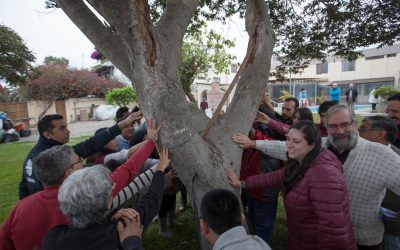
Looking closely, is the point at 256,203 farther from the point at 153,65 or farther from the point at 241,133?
the point at 153,65

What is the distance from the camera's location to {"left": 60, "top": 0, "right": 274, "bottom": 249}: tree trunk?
2627 mm

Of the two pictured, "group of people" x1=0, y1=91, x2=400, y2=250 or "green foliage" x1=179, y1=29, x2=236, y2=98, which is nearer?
"group of people" x1=0, y1=91, x2=400, y2=250

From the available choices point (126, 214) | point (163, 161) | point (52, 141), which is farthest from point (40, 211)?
point (52, 141)

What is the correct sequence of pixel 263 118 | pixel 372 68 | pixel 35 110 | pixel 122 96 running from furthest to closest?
pixel 372 68, pixel 35 110, pixel 122 96, pixel 263 118

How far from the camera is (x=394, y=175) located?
2.23 m

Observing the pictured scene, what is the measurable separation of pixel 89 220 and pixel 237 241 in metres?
0.85

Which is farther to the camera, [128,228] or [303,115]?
[303,115]

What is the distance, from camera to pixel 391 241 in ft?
8.27

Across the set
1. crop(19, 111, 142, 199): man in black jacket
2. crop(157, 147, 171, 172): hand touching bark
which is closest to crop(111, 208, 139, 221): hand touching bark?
crop(157, 147, 171, 172): hand touching bark

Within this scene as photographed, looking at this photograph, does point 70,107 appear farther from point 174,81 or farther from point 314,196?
point 314,196

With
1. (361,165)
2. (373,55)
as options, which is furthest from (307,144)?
(373,55)

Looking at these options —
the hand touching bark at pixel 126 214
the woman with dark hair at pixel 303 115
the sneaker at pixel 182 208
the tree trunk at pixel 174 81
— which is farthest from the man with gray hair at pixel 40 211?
the sneaker at pixel 182 208

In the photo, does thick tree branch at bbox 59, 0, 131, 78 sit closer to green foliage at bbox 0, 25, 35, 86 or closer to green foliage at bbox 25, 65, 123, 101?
green foliage at bbox 0, 25, 35, 86

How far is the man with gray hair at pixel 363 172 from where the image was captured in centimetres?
228
